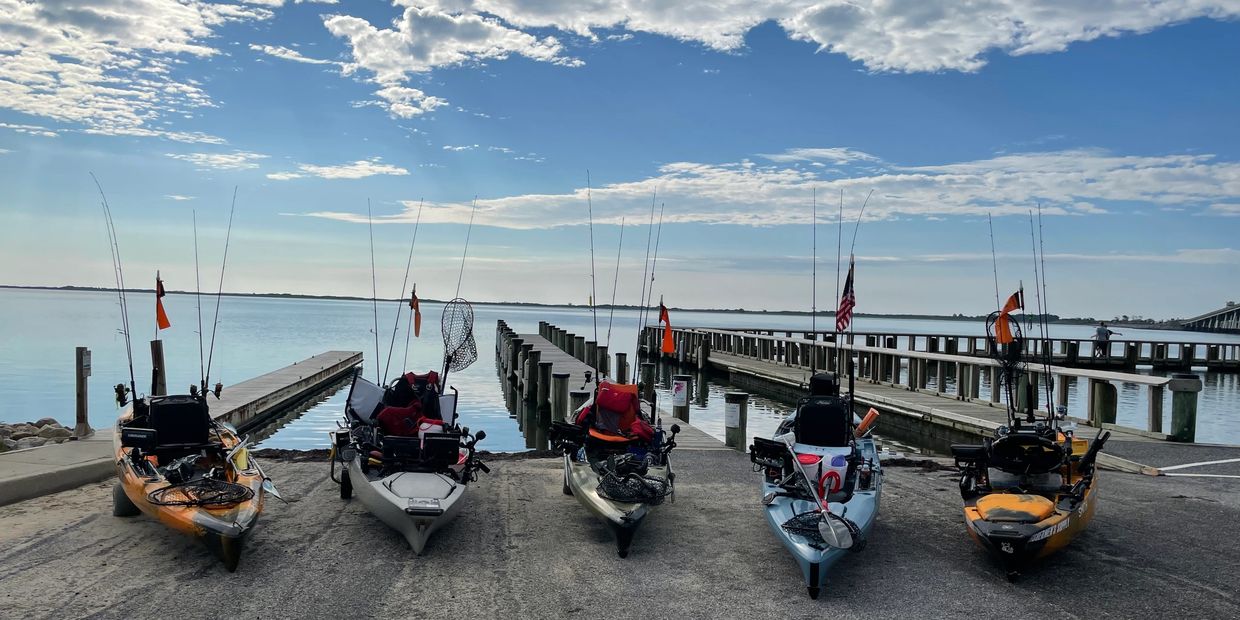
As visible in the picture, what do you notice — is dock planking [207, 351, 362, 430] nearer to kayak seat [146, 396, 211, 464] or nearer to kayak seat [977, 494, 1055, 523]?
kayak seat [146, 396, 211, 464]

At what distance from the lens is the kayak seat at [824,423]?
7453 millimetres

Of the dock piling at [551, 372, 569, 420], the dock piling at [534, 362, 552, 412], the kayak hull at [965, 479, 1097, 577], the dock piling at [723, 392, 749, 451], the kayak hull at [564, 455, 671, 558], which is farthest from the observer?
the dock piling at [534, 362, 552, 412]

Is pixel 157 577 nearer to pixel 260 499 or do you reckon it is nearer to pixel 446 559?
pixel 260 499

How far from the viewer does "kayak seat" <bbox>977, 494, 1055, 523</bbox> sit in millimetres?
6359

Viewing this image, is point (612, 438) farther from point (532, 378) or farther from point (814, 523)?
point (532, 378)

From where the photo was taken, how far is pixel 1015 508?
647cm

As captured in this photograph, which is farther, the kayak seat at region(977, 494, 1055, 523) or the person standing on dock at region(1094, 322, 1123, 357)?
the person standing on dock at region(1094, 322, 1123, 357)

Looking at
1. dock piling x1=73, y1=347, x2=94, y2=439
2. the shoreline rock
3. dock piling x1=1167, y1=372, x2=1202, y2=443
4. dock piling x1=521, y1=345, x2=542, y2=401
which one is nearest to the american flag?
dock piling x1=1167, y1=372, x2=1202, y2=443

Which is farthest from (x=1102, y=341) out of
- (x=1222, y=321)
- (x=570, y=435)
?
(x=1222, y=321)

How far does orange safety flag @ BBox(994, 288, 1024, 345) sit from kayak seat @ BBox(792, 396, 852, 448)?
114 inches

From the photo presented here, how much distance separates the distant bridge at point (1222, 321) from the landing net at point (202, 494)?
93.9 meters

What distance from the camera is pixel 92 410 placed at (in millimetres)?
22203

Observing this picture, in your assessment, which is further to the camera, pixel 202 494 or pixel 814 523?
pixel 202 494

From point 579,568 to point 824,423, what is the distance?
2491mm
